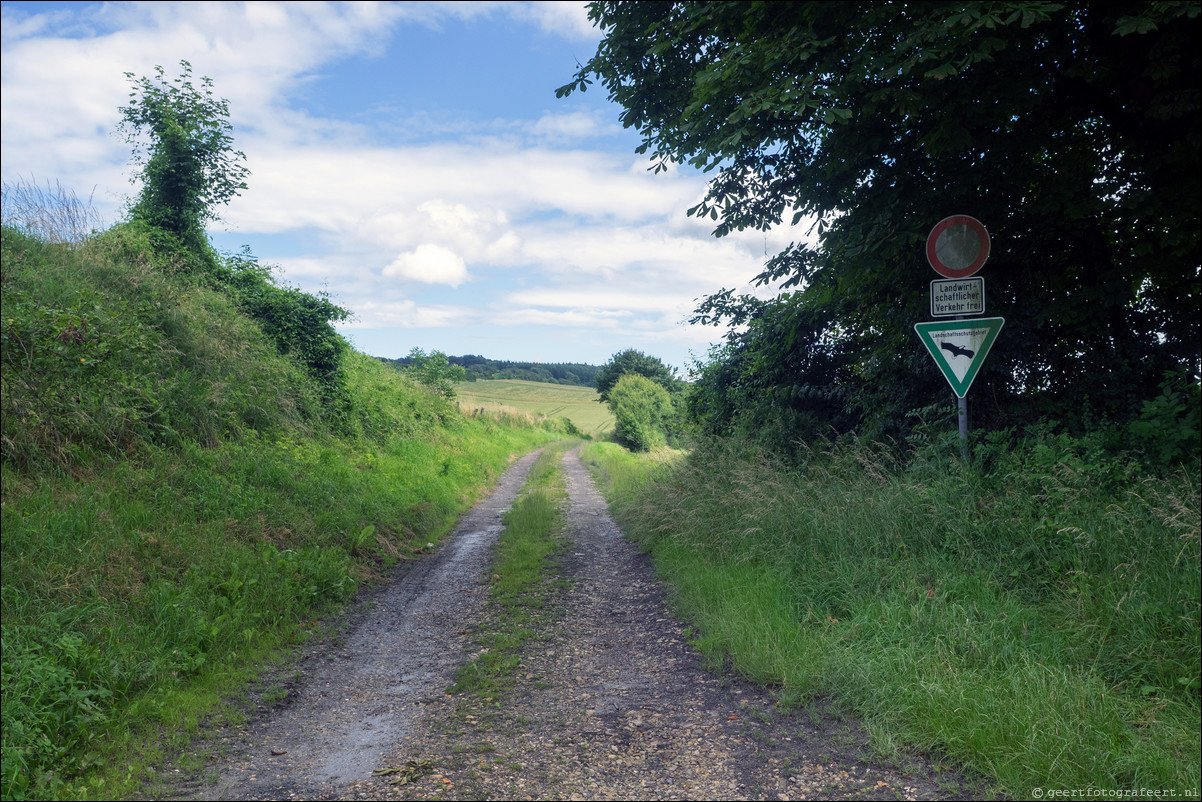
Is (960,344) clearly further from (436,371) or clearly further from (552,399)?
(552,399)

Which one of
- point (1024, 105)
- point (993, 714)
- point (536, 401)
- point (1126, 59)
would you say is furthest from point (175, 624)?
point (536, 401)

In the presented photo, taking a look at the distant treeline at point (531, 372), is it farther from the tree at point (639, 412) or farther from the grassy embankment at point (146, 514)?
the grassy embankment at point (146, 514)

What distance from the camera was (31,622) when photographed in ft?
15.9

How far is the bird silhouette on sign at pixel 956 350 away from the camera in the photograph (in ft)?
19.9

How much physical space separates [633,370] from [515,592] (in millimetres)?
52551

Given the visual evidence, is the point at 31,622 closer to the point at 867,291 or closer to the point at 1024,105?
the point at 867,291

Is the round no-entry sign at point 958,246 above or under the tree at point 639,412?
above

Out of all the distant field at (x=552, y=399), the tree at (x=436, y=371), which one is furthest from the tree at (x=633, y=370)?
the tree at (x=436, y=371)

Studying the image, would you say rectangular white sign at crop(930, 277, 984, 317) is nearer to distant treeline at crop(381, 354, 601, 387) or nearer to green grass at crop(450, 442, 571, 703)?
green grass at crop(450, 442, 571, 703)

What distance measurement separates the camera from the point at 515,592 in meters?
7.79

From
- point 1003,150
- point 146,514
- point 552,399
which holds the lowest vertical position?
point 146,514

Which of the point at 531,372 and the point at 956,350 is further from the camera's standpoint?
the point at 531,372

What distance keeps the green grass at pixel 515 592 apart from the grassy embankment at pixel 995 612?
5.27 ft

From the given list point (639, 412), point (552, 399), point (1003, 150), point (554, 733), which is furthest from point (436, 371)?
point (552, 399)
